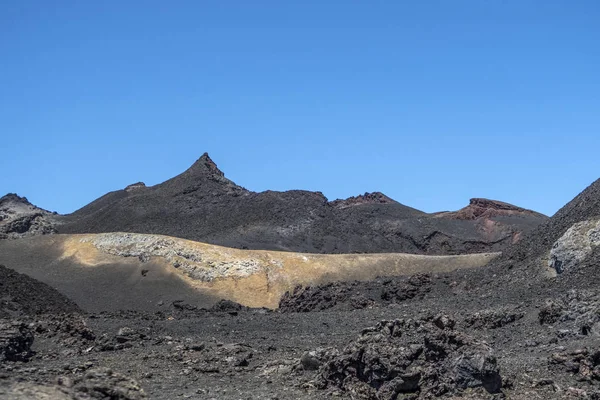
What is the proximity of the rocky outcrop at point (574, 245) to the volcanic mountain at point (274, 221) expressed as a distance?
47810 millimetres

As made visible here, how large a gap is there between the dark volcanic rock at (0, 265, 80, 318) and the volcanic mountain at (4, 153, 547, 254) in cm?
3955

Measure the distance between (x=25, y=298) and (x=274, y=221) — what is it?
2213 inches

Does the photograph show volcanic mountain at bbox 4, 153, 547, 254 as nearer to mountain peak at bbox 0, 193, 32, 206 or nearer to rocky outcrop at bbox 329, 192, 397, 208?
mountain peak at bbox 0, 193, 32, 206

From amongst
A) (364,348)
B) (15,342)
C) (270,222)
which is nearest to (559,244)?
(364,348)

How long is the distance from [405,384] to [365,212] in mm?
107153

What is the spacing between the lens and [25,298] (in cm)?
4272

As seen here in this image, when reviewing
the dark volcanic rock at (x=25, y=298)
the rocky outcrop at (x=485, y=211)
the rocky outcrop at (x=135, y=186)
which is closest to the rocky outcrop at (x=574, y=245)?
the dark volcanic rock at (x=25, y=298)

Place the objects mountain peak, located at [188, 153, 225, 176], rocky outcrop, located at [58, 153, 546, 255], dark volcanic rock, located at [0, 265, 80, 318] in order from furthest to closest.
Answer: mountain peak, located at [188, 153, 225, 176] < rocky outcrop, located at [58, 153, 546, 255] < dark volcanic rock, located at [0, 265, 80, 318]

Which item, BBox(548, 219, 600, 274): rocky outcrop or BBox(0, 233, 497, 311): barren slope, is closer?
BBox(548, 219, 600, 274): rocky outcrop

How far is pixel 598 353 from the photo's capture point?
20719 mm

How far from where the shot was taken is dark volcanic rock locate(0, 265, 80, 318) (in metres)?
40.3

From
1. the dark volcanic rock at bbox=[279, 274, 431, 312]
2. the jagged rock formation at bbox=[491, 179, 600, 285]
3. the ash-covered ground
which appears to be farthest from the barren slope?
the jagged rock formation at bbox=[491, 179, 600, 285]

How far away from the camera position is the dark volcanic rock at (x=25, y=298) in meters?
40.3

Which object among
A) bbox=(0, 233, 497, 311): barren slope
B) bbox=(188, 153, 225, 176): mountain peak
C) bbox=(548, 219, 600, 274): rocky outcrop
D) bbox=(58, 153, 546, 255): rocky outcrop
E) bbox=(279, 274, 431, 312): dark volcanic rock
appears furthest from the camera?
bbox=(188, 153, 225, 176): mountain peak
